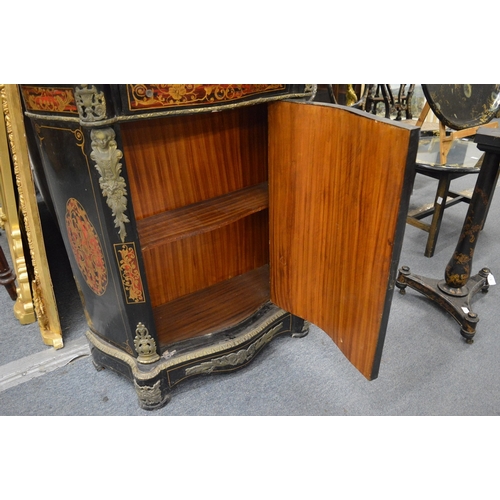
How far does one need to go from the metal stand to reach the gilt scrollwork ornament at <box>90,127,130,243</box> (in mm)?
1231

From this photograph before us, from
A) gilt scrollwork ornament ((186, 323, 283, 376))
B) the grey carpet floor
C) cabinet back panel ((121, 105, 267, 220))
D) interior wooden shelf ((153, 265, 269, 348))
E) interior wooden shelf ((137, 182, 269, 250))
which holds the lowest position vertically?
the grey carpet floor

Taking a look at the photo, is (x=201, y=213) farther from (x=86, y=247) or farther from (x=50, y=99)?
(x=50, y=99)

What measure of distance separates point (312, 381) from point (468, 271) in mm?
832

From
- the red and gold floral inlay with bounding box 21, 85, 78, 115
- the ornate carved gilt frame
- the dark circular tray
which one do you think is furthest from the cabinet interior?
the dark circular tray

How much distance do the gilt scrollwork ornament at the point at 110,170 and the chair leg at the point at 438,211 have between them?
1.63 meters

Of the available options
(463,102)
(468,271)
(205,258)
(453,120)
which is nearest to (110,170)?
(205,258)

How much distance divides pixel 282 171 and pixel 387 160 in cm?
42

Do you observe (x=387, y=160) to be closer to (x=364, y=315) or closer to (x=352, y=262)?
(x=352, y=262)

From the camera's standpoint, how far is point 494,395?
4.63ft

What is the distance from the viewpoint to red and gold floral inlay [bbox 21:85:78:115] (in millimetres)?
945

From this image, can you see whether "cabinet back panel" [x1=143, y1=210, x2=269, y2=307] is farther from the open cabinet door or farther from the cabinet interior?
the open cabinet door

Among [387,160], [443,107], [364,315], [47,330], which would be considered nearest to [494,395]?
[364,315]

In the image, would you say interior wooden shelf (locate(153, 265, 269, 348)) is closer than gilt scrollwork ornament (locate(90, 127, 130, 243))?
No

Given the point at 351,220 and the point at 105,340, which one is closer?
the point at 351,220
